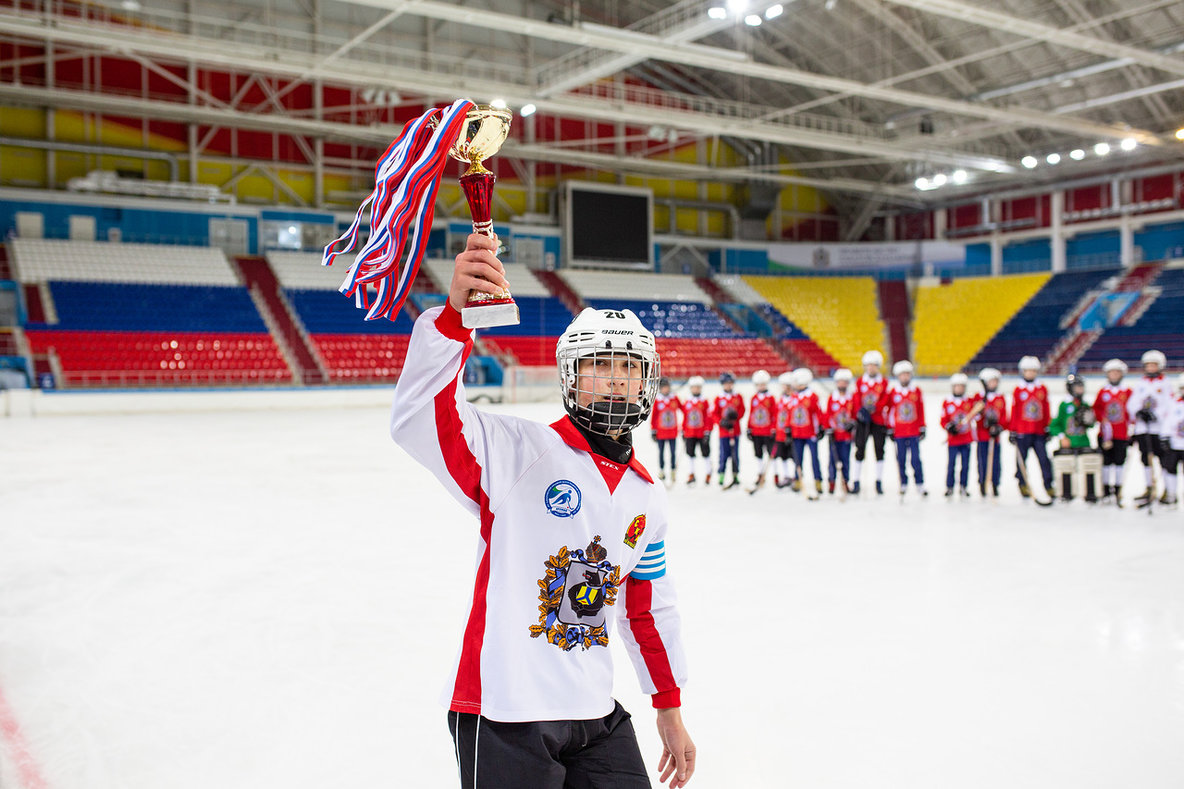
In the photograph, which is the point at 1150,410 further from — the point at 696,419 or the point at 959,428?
the point at 696,419

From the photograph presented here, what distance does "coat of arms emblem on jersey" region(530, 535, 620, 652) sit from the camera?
1858mm

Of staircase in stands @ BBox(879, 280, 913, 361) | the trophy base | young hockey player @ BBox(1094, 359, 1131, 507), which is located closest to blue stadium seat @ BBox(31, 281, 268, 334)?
young hockey player @ BBox(1094, 359, 1131, 507)

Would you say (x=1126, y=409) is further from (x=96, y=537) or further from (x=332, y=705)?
(x=96, y=537)

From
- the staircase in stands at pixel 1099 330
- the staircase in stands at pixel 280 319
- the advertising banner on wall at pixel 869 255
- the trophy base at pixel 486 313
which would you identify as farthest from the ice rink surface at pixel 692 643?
the advertising banner on wall at pixel 869 255

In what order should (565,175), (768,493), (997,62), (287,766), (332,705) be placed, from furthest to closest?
(565,175), (997,62), (768,493), (332,705), (287,766)

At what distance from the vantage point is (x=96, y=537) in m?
7.31

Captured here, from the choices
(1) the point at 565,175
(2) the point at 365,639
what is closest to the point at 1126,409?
(2) the point at 365,639

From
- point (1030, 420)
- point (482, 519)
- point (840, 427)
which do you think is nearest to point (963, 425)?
point (1030, 420)

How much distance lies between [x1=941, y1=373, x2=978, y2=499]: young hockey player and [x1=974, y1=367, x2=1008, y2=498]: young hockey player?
0.38 ft

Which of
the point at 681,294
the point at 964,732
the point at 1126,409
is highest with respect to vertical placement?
the point at 681,294

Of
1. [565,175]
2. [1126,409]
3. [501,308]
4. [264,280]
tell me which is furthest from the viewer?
[565,175]

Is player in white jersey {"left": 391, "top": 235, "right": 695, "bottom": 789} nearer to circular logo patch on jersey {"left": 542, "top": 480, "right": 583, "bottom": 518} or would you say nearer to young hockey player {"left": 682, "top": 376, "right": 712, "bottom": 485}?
circular logo patch on jersey {"left": 542, "top": 480, "right": 583, "bottom": 518}

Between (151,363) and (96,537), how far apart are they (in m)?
18.0

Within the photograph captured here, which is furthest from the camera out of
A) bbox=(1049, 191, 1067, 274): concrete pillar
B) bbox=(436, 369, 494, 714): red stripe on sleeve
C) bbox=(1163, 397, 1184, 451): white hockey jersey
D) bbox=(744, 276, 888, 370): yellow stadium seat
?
bbox=(744, 276, 888, 370): yellow stadium seat
